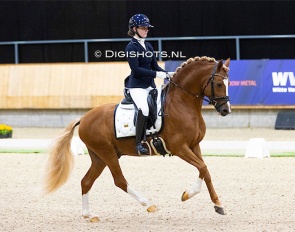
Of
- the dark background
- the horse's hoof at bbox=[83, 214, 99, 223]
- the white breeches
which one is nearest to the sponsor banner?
the dark background

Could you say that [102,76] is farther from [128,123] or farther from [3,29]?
→ [128,123]

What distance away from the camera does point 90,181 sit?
30.7 feet

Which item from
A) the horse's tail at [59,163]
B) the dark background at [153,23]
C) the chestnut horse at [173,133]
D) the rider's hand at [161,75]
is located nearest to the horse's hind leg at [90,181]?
the chestnut horse at [173,133]

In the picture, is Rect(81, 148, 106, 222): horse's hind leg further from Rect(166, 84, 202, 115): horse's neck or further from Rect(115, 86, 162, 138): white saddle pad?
Rect(166, 84, 202, 115): horse's neck

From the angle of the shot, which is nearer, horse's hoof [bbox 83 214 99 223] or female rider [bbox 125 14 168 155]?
horse's hoof [bbox 83 214 99 223]

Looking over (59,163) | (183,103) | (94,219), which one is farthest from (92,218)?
(183,103)

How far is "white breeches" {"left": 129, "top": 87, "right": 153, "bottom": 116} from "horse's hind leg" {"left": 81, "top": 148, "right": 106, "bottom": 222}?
71 cm

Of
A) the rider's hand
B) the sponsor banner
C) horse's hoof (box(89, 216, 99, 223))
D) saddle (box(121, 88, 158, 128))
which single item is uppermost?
the rider's hand

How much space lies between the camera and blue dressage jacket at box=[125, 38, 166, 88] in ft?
30.4

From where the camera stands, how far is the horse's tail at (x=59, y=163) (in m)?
9.49

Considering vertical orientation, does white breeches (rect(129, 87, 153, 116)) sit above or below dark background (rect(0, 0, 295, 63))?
above

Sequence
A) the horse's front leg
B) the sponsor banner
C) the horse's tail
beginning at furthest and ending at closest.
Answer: the sponsor banner
the horse's tail
the horse's front leg

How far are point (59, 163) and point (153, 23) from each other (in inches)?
413

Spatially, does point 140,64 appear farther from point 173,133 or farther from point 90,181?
point 90,181
